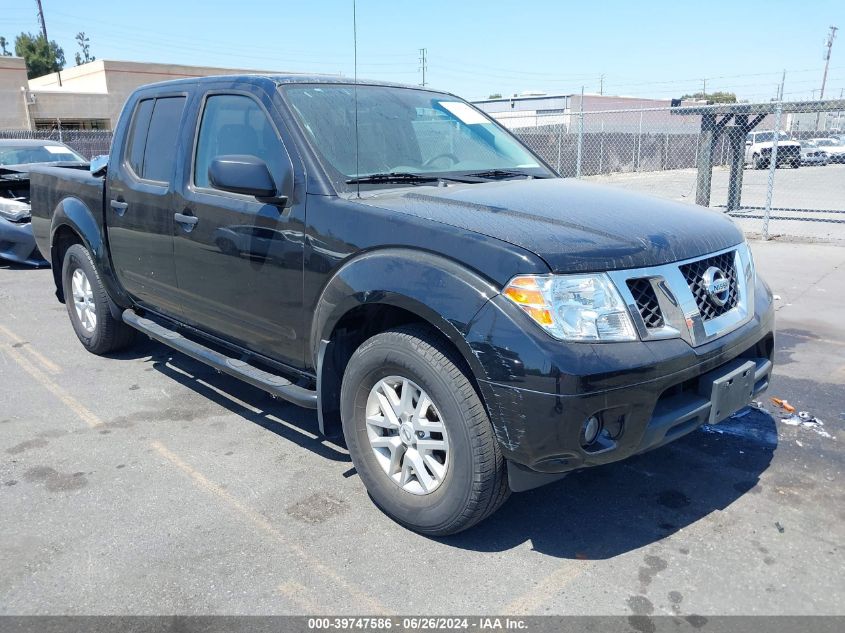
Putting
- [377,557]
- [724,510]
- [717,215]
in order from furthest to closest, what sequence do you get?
[717,215]
[724,510]
[377,557]

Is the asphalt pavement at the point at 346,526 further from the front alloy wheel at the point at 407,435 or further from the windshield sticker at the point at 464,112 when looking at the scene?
the windshield sticker at the point at 464,112

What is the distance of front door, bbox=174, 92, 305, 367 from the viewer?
11.4ft

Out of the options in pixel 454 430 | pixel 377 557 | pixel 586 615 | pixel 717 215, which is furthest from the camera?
pixel 717 215

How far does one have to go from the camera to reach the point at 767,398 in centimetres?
466

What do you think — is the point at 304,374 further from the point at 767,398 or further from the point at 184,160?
the point at 767,398

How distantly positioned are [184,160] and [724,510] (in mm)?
3456

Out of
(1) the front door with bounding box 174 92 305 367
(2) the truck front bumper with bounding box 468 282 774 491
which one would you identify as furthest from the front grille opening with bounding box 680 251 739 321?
(1) the front door with bounding box 174 92 305 367

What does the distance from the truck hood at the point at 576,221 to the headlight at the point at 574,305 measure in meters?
0.06

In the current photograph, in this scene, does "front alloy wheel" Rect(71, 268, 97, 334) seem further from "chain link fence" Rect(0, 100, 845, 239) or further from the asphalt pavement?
"chain link fence" Rect(0, 100, 845, 239)

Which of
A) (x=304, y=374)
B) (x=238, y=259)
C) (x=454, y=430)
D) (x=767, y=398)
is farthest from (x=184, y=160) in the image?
(x=767, y=398)

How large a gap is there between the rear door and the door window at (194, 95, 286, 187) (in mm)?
292

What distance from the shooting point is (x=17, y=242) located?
30.6 feet

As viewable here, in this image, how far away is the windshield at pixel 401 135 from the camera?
11.7 feet

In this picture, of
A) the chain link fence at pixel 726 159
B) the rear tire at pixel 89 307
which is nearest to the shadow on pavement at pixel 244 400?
the rear tire at pixel 89 307
